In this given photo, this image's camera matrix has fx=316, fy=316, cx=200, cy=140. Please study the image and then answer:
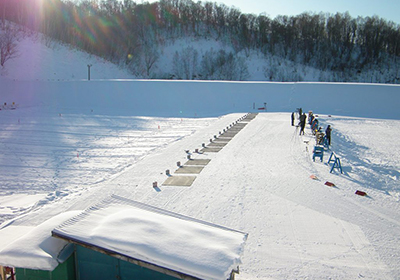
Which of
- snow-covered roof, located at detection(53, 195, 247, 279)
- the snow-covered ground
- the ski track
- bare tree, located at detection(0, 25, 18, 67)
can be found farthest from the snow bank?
snow-covered roof, located at detection(53, 195, 247, 279)

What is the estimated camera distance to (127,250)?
3.28 metres

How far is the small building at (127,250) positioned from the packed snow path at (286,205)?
6.13 feet

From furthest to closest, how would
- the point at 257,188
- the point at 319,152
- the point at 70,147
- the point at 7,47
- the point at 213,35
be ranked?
1. the point at 213,35
2. the point at 7,47
3. the point at 70,147
4. the point at 319,152
5. the point at 257,188

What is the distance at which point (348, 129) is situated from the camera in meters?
18.4

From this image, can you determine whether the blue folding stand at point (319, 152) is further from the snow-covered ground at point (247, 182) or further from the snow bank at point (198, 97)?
the snow bank at point (198, 97)

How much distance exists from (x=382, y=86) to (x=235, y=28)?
45.3 m

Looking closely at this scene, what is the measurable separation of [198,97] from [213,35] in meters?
39.7

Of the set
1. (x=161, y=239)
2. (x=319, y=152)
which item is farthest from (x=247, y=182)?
(x=161, y=239)

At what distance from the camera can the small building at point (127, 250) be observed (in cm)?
319

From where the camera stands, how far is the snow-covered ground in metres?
5.70

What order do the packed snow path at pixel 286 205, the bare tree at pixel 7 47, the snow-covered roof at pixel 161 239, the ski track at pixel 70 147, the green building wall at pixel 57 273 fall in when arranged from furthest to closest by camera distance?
the bare tree at pixel 7 47
the ski track at pixel 70 147
the packed snow path at pixel 286 205
the green building wall at pixel 57 273
the snow-covered roof at pixel 161 239

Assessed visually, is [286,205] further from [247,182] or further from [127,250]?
[127,250]

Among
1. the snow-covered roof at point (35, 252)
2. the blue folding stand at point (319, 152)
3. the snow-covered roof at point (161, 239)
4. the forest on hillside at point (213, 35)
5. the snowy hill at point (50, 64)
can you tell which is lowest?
the blue folding stand at point (319, 152)

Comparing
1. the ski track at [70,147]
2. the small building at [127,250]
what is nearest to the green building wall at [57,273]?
the small building at [127,250]
